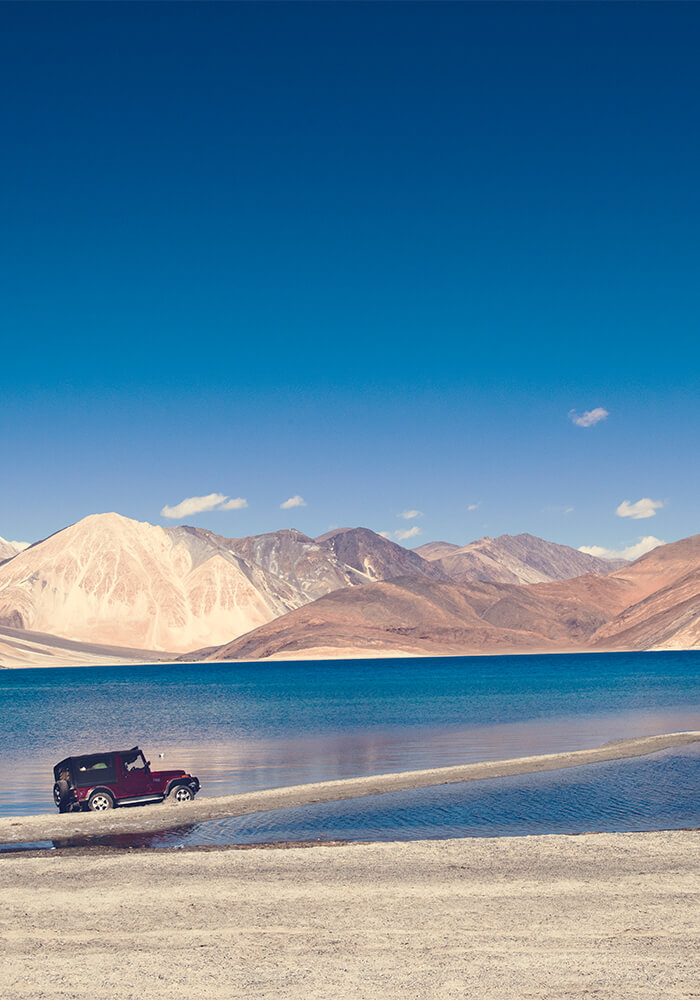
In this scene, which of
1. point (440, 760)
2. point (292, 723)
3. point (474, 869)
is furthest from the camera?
point (292, 723)

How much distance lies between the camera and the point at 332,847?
19078 mm

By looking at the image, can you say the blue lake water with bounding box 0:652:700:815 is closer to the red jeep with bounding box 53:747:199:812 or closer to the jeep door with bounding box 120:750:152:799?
the red jeep with bounding box 53:747:199:812

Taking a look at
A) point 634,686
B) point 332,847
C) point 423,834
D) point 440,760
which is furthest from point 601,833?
point 634,686

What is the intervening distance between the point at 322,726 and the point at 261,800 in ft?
101

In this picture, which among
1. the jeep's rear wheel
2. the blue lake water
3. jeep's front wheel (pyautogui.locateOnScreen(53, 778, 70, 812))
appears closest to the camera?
jeep's front wheel (pyautogui.locateOnScreen(53, 778, 70, 812))

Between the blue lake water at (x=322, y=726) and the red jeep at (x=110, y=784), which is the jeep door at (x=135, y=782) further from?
the blue lake water at (x=322, y=726)

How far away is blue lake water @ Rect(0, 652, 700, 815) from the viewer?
36438 millimetres

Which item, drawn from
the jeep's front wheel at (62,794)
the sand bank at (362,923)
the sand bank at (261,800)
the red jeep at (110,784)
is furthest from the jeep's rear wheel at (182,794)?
the sand bank at (362,923)

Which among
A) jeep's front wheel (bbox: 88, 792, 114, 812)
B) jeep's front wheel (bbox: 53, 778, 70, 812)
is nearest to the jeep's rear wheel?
jeep's front wheel (bbox: 88, 792, 114, 812)

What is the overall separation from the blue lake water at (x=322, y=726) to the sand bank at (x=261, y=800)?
3.04 metres

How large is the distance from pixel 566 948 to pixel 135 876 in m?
8.14

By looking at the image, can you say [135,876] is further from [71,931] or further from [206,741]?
[206,741]

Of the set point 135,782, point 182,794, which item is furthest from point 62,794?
point 182,794

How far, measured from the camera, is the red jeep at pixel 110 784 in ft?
83.4
